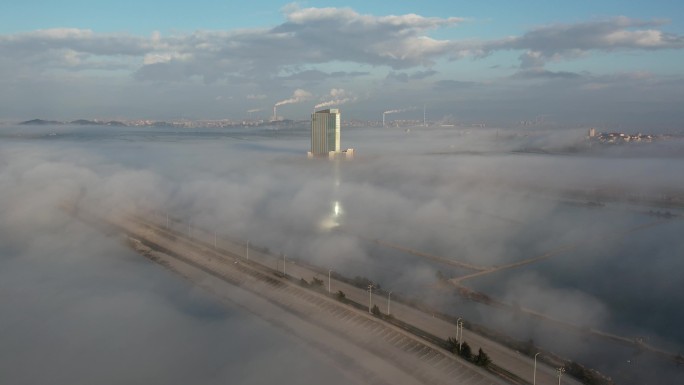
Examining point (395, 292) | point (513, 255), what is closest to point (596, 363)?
point (395, 292)

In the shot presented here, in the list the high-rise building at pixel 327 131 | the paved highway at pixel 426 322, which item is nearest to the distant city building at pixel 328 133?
the high-rise building at pixel 327 131

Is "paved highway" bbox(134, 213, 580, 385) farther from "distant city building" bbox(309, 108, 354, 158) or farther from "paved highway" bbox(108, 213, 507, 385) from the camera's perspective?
"distant city building" bbox(309, 108, 354, 158)

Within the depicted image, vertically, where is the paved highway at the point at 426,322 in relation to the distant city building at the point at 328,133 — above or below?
below

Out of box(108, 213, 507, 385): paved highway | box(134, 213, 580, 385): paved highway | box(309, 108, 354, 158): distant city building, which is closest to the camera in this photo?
box(134, 213, 580, 385): paved highway

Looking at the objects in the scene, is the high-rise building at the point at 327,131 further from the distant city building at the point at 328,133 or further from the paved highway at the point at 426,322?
the paved highway at the point at 426,322

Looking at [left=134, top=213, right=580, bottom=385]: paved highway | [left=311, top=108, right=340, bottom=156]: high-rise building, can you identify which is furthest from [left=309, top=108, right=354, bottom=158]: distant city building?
[left=134, top=213, right=580, bottom=385]: paved highway

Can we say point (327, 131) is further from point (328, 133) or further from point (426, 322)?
point (426, 322)

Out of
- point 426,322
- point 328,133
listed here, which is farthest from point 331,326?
point 328,133

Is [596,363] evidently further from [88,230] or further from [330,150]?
[330,150]
